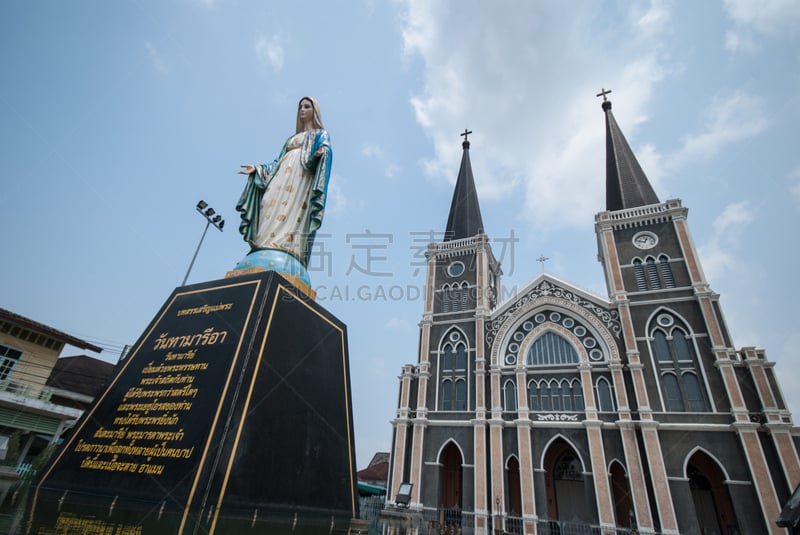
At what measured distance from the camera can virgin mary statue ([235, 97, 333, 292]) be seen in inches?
206

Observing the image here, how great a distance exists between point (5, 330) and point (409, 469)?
55.1 ft

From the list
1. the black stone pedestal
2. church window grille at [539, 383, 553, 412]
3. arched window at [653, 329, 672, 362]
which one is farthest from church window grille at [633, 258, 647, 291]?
the black stone pedestal

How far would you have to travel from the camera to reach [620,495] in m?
16.7

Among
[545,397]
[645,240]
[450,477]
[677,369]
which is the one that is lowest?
[450,477]

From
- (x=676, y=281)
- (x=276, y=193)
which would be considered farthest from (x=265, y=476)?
(x=676, y=281)

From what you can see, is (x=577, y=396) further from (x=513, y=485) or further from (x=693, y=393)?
(x=513, y=485)

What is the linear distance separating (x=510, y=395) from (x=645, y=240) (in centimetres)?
1097

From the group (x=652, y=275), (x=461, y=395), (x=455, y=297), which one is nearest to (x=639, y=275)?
(x=652, y=275)

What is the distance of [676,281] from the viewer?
717 inches

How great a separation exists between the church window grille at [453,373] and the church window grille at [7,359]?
1719cm

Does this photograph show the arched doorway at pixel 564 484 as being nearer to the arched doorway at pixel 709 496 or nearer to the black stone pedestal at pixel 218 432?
the arched doorway at pixel 709 496

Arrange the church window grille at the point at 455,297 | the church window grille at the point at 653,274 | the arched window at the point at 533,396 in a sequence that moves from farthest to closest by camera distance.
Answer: the church window grille at the point at 455,297
the church window grille at the point at 653,274
the arched window at the point at 533,396

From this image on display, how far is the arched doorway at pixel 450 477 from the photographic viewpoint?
63.1ft

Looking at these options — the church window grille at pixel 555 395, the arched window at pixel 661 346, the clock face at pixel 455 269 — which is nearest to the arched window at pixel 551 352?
the church window grille at pixel 555 395
